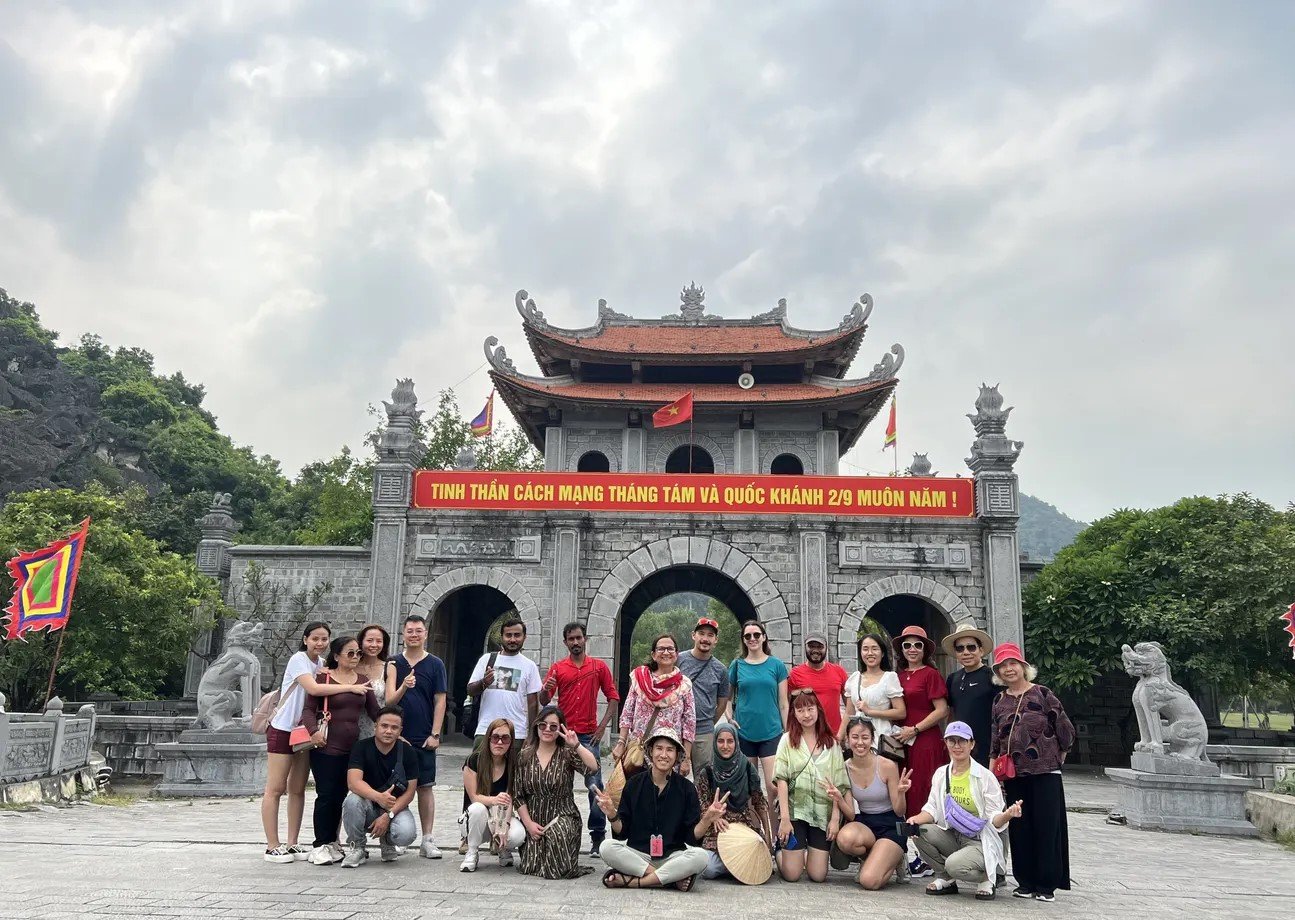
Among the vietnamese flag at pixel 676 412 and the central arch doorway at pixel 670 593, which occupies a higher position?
the vietnamese flag at pixel 676 412

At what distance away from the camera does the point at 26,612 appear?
11.3m

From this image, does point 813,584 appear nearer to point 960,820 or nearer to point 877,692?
point 877,692

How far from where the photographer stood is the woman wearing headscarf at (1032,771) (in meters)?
5.25

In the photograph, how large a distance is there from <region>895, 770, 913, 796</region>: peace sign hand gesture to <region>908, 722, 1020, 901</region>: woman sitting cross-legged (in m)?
0.16

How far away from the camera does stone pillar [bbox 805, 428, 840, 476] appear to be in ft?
66.1

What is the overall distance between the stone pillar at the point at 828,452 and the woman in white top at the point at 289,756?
613 inches

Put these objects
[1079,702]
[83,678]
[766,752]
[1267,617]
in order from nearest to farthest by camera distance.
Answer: [766,752], [1267,617], [83,678], [1079,702]

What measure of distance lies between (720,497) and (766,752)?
9023 mm

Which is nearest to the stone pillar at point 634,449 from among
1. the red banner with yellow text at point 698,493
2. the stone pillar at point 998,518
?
the red banner with yellow text at point 698,493

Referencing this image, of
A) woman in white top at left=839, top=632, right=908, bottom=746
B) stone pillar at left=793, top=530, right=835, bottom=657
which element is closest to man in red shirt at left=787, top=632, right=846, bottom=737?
woman in white top at left=839, top=632, right=908, bottom=746

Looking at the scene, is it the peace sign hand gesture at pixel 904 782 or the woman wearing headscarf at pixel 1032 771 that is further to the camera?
the peace sign hand gesture at pixel 904 782

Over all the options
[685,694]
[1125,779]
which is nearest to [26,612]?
[685,694]

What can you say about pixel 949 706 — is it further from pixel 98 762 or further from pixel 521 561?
pixel 98 762

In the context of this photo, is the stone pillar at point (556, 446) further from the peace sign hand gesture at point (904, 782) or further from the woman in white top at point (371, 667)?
the peace sign hand gesture at point (904, 782)
